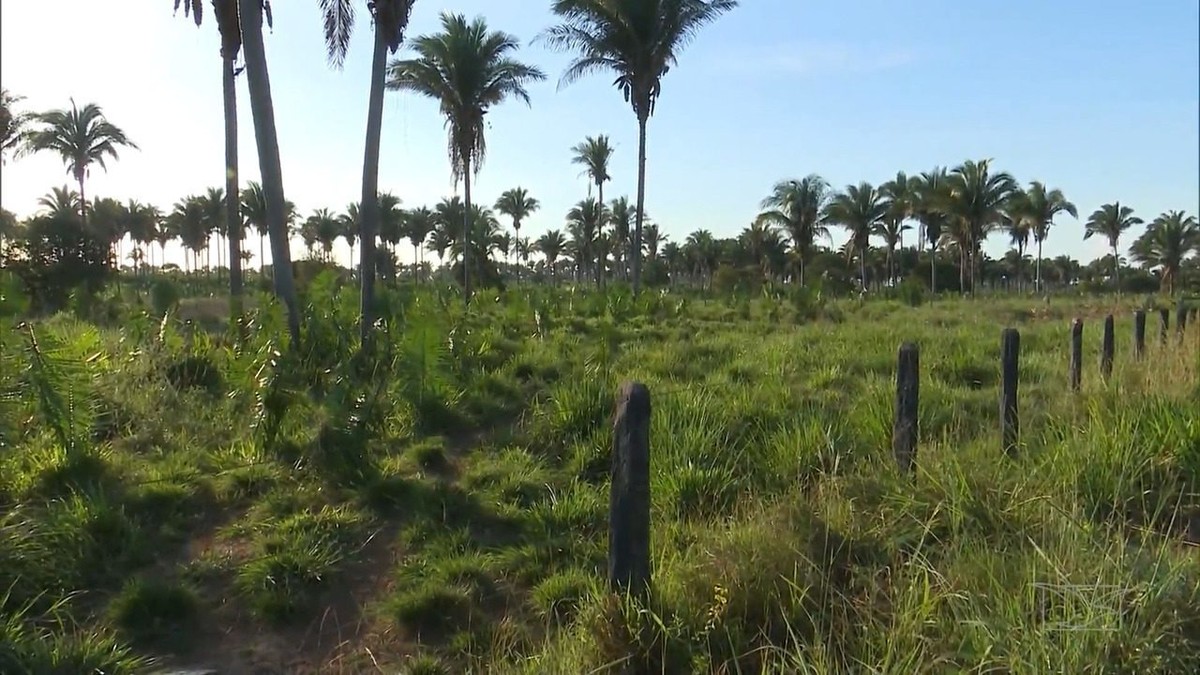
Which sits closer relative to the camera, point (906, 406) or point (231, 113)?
point (906, 406)

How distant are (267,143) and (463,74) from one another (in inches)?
574

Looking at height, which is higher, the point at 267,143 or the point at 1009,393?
the point at 267,143

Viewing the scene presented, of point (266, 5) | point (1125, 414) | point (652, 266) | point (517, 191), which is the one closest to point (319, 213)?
point (517, 191)

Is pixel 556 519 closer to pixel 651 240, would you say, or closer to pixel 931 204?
pixel 931 204

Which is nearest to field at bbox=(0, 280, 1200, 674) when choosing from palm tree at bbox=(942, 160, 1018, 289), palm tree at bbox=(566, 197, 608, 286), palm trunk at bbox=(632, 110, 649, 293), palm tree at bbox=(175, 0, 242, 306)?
palm tree at bbox=(175, 0, 242, 306)

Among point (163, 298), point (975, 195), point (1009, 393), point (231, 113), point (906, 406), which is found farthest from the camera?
point (975, 195)

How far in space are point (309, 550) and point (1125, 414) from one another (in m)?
4.83

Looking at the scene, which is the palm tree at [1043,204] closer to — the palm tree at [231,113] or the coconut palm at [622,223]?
the coconut palm at [622,223]

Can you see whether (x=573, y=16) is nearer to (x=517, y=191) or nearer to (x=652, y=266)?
(x=517, y=191)

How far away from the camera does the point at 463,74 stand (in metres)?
24.1

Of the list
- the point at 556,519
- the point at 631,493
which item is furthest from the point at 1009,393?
the point at 631,493

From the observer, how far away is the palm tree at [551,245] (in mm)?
74938

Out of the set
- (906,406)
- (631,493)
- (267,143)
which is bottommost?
(631,493)

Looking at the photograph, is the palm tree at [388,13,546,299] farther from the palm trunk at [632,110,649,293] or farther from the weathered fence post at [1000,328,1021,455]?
the weathered fence post at [1000,328,1021,455]
